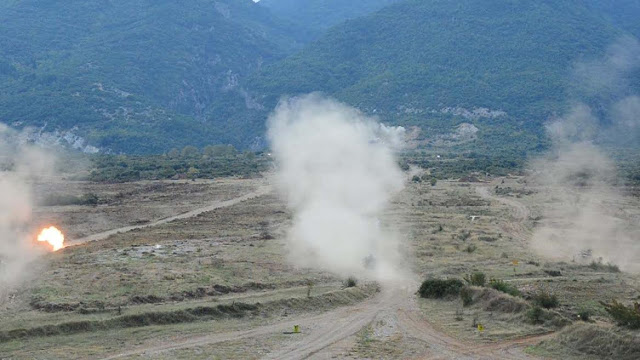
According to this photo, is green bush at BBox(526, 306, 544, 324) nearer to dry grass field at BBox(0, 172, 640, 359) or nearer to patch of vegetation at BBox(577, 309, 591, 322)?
dry grass field at BBox(0, 172, 640, 359)

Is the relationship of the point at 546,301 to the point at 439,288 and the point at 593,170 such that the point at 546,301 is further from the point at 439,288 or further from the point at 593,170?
the point at 593,170

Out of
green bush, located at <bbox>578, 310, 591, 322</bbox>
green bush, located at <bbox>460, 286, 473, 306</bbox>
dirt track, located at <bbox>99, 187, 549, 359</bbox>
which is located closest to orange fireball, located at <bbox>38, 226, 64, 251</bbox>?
dirt track, located at <bbox>99, 187, 549, 359</bbox>

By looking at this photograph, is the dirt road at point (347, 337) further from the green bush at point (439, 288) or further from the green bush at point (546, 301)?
the green bush at point (546, 301)

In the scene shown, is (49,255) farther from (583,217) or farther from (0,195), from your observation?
(583,217)

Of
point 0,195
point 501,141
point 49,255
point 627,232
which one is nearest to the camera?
point 49,255

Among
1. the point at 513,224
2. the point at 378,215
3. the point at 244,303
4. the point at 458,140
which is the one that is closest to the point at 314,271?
the point at 244,303

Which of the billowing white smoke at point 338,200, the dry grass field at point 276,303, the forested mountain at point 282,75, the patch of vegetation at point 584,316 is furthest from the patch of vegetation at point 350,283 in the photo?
the forested mountain at point 282,75
